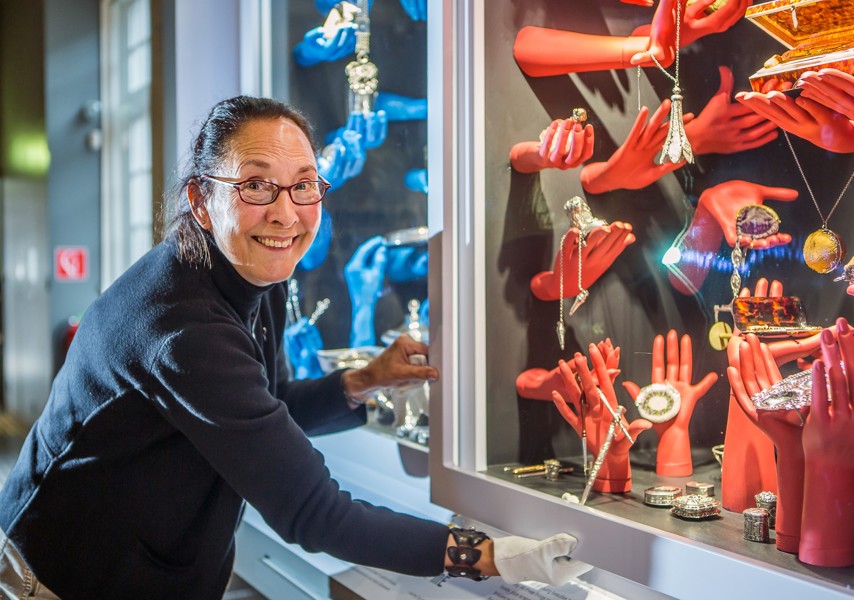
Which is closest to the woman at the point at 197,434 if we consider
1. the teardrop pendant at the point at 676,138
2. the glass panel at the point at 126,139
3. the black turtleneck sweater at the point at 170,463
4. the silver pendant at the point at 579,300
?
the black turtleneck sweater at the point at 170,463

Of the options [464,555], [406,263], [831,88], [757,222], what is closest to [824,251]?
[757,222]

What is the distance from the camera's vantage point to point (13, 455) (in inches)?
172

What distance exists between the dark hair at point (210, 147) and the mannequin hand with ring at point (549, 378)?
514 millimetres

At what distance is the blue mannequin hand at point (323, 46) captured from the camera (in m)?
1.99

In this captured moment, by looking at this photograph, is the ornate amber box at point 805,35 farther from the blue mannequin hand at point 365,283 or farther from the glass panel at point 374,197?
the blue mannequin hand at point 365,283

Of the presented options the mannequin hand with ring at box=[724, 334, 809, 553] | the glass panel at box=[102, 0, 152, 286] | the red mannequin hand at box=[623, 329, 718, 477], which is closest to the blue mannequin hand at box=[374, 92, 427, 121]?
the red mannequin hand at box=[623, 329, 718, 477]

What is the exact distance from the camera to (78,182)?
4422 mm

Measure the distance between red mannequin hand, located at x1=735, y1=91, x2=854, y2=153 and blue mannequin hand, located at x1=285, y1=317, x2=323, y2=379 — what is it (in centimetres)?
132

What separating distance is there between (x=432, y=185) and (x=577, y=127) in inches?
10.0

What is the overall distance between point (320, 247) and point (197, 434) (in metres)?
0.96

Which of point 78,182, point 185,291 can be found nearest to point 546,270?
point 185,291

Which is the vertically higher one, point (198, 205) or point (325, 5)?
point (325, 5)

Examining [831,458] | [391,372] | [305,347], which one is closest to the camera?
[831,458]

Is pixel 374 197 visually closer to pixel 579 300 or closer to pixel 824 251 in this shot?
pixel 579 300
